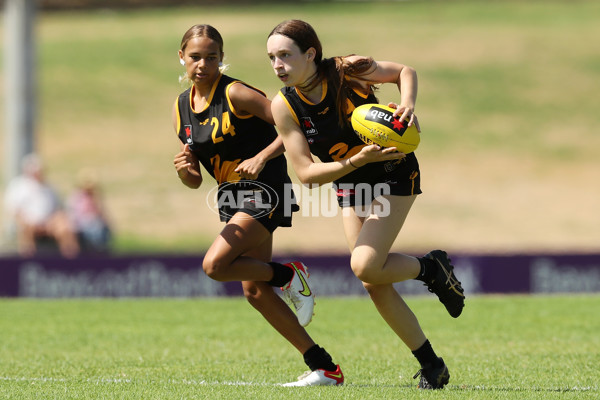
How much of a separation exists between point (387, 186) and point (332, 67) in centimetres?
79

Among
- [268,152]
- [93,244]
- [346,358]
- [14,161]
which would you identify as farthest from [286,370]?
[14,161]

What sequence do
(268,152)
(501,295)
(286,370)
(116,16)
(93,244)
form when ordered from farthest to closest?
(116,16) → (93,244) → (501,295) → (286,370) → (268,152)

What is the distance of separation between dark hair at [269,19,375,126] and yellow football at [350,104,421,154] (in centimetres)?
18

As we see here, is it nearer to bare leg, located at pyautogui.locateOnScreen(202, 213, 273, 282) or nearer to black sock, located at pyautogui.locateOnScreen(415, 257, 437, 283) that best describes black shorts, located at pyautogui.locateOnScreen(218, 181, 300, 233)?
bare leg, located at pyautogui.locateOnScreen(202, 213, 273, 282)

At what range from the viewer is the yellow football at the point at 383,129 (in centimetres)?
570

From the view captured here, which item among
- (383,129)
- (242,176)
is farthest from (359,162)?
(242,176)

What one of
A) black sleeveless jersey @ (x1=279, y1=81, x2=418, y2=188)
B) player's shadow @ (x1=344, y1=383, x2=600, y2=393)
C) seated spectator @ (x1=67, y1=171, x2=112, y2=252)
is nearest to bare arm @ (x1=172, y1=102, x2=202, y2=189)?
black sleeveless jersey @ (x1=279, y1=81, x2=418, y2=188)

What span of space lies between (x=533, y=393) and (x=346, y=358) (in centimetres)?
216

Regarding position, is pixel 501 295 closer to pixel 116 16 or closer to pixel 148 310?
pixel 148 310

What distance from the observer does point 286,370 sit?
711 cm

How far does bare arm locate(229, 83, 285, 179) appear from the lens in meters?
6.25

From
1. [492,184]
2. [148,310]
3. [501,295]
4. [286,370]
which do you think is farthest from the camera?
[492,184]

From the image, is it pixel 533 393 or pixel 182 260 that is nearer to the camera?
pixel 533 393

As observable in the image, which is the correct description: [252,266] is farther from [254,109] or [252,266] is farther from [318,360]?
[254,109]
